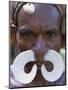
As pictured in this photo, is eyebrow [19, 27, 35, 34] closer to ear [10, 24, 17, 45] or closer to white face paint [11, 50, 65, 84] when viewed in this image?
ear [10, 24, 17, 45]

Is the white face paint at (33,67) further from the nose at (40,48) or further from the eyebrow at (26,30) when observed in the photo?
the eyebrow at (26,30)

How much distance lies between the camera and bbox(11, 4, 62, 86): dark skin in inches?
88.5

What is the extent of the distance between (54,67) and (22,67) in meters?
0.35

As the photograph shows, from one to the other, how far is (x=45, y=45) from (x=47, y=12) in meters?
0.35

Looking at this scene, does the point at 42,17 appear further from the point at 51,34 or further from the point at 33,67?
the point at 33,67

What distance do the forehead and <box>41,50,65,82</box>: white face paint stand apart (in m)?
0.30

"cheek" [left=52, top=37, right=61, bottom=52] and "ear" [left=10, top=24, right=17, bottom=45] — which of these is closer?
"ear" [left=10, top=24, right=17, bottom=45]

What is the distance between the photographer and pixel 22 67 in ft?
7.36

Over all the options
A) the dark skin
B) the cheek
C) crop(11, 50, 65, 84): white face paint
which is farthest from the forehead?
A: crop(11, 50, 65, 84): white face paint

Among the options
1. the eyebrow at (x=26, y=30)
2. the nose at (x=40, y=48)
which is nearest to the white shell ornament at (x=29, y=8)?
the eyebrow at (x=26, y=30)

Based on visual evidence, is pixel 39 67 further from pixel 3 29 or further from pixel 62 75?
pixel 3 29

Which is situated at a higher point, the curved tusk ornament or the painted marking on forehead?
the painted marking on forehead

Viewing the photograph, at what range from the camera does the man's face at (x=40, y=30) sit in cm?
225

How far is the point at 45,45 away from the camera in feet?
7.54
